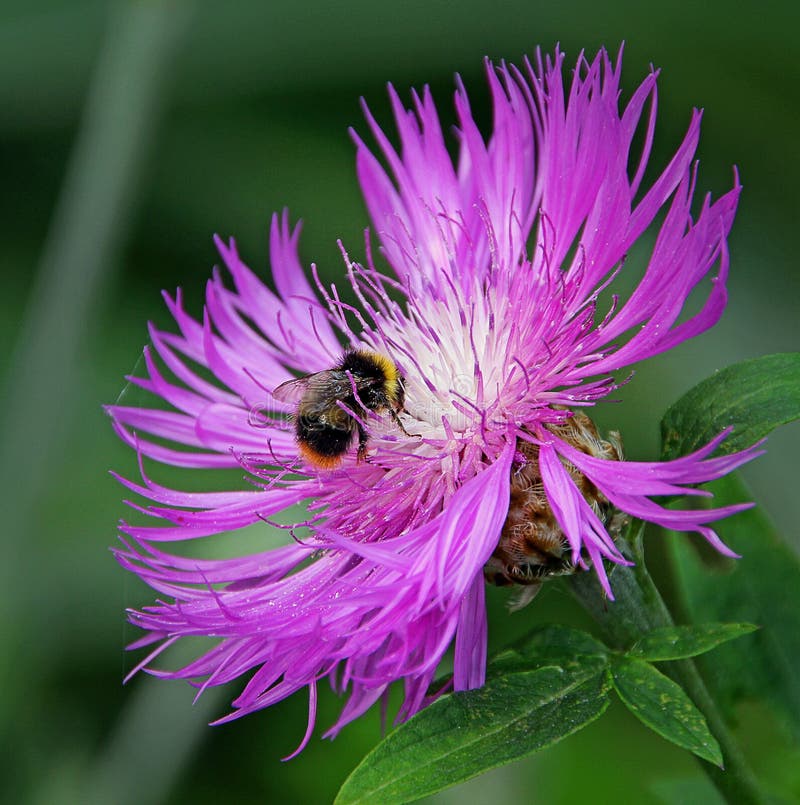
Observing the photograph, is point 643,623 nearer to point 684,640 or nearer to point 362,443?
point 684,640

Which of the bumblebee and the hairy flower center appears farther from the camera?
the bumblebee

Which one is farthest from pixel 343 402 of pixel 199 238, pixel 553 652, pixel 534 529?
pixel 199 238

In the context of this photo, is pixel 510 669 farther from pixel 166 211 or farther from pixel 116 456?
pixel 166 211

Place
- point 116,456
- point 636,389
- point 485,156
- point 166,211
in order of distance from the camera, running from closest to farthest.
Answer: point 485,156
point 636,389
point 116,456
point 166,211

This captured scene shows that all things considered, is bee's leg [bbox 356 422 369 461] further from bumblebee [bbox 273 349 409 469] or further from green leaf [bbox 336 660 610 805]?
green leaf [bbox 336 660 610 805]

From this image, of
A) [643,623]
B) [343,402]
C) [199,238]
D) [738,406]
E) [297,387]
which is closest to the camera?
[738,406]

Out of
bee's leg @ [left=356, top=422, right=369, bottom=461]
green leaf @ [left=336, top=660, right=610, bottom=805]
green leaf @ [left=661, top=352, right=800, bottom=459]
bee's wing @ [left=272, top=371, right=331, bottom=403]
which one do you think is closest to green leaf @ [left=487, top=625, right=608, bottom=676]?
green leaf @ [left=336, top=660, right=610, bottom=805]

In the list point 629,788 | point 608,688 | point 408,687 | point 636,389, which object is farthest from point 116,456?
point 608,688
